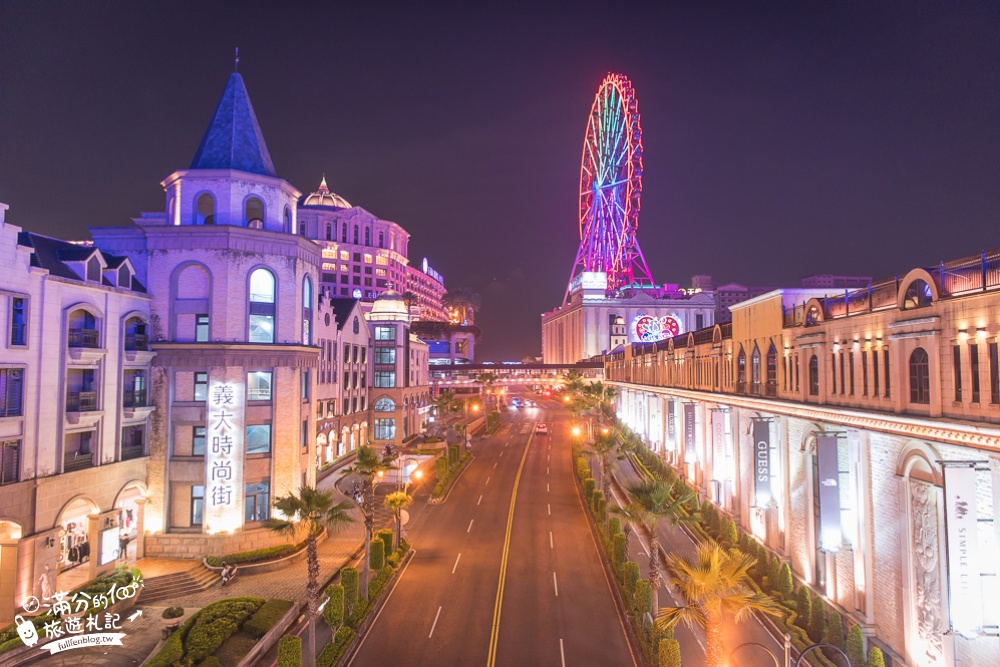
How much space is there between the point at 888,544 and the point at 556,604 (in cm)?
1496

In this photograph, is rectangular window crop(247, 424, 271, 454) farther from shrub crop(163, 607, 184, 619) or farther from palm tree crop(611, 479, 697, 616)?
palm tree crop(611, 479, 697, 616)

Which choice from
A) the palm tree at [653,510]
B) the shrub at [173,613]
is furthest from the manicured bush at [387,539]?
the palm tree at [653,510]

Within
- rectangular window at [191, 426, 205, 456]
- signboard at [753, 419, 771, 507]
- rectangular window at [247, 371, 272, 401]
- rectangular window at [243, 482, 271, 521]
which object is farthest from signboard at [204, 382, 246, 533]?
signboard at [753, 419, 771, 507]

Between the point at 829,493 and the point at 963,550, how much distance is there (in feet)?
23.7

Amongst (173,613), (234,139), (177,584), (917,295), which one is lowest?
(177,584)

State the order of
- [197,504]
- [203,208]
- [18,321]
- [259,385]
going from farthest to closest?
1. [203,208]
2. [259,385]
3. [197,504]
4. [18,321]

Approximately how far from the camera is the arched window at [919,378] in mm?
18150

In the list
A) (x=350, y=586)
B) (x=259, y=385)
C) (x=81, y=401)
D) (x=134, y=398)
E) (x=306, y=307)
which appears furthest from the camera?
(x=306, y=307)

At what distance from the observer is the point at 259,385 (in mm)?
36594

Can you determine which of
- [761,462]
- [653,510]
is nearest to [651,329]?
[761,462]

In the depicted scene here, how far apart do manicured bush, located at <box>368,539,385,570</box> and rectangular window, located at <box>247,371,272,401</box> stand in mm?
11244

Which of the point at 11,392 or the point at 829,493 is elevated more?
the point at 11,392

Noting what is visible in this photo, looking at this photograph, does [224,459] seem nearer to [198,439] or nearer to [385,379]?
[198,439]

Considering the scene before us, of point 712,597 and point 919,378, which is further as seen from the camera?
point 712,597
